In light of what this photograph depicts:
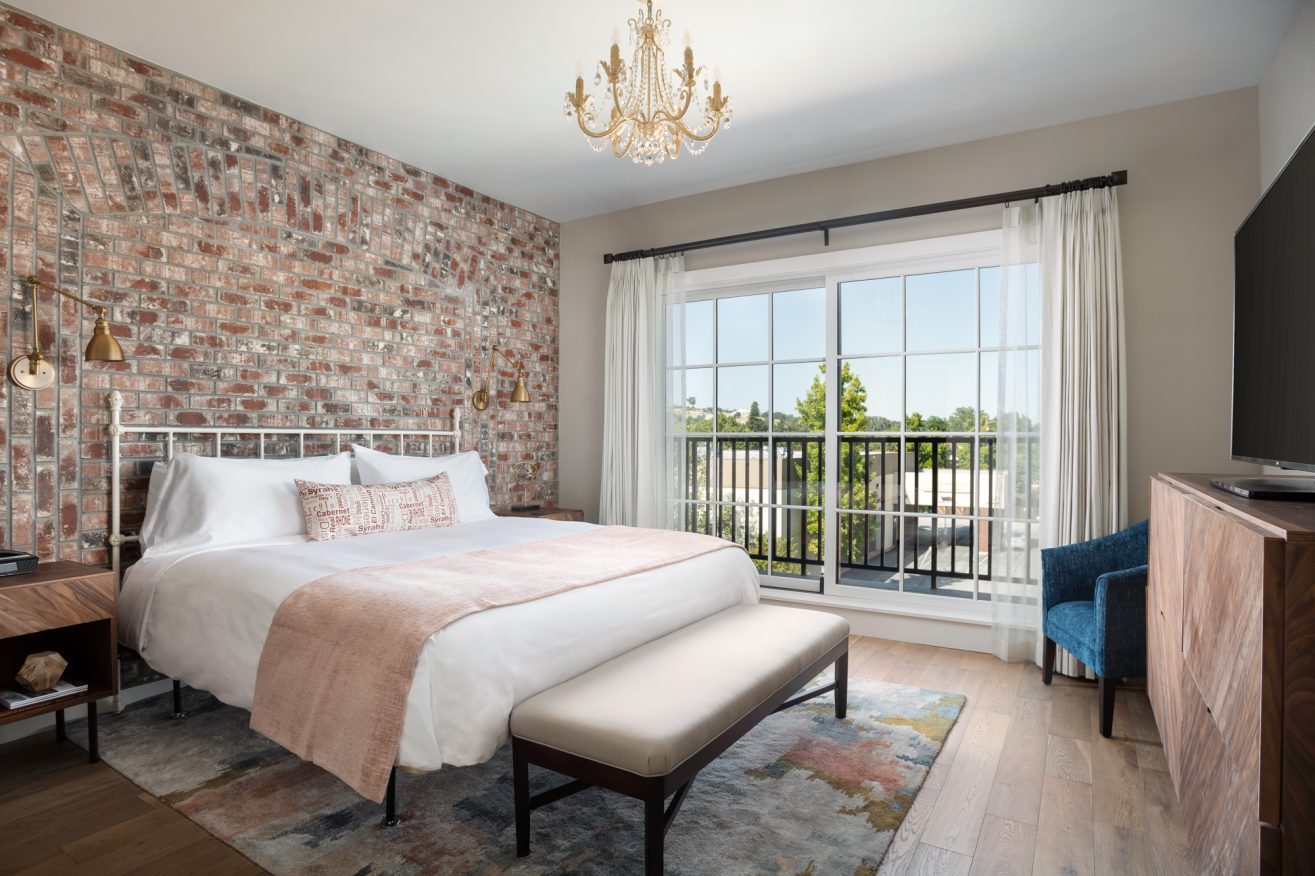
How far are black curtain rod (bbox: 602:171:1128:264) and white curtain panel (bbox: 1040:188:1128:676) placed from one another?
49 millimetres

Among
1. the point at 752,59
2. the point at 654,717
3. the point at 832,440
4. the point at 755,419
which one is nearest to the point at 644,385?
the point at 755,419

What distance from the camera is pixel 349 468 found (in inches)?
136

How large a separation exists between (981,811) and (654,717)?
113 centimetres

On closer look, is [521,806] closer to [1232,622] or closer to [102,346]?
[1232,622]

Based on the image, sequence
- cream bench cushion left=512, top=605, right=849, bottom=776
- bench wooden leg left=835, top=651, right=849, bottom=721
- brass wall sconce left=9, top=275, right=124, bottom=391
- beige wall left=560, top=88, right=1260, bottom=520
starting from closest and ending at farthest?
cream bench cushion left=512, top=605, right=849, bottom=776
brass wall sconce left=9, top=275, right=124, bottom=391
bench wooden leg left=835, top=651, right=849, bottom=721
beige wall left=560, top=88, right=1260, bottom=520

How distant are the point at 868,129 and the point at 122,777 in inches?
161

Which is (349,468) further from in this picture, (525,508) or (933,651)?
(933,651)

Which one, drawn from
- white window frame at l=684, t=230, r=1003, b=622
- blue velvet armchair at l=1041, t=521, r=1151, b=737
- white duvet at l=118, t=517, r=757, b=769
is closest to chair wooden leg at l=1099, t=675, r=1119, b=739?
blue velvet armchair at l=1041, t=521, r=1151, b=737

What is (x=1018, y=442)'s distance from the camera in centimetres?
349

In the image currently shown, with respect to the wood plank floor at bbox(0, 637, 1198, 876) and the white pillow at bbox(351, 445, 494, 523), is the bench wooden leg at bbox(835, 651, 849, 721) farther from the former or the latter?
the white pillow at bbox(351, 445, 494, 523)

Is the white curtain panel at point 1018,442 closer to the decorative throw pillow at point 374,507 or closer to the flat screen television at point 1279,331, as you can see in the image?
the flat screen television at point 1279,331

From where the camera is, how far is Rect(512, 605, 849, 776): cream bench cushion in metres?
1.68

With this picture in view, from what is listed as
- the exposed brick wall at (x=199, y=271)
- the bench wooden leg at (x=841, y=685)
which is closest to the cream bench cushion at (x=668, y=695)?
the bench wooden leg at (x=841, y=685)

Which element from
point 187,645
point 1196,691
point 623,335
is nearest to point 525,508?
point 623,335
